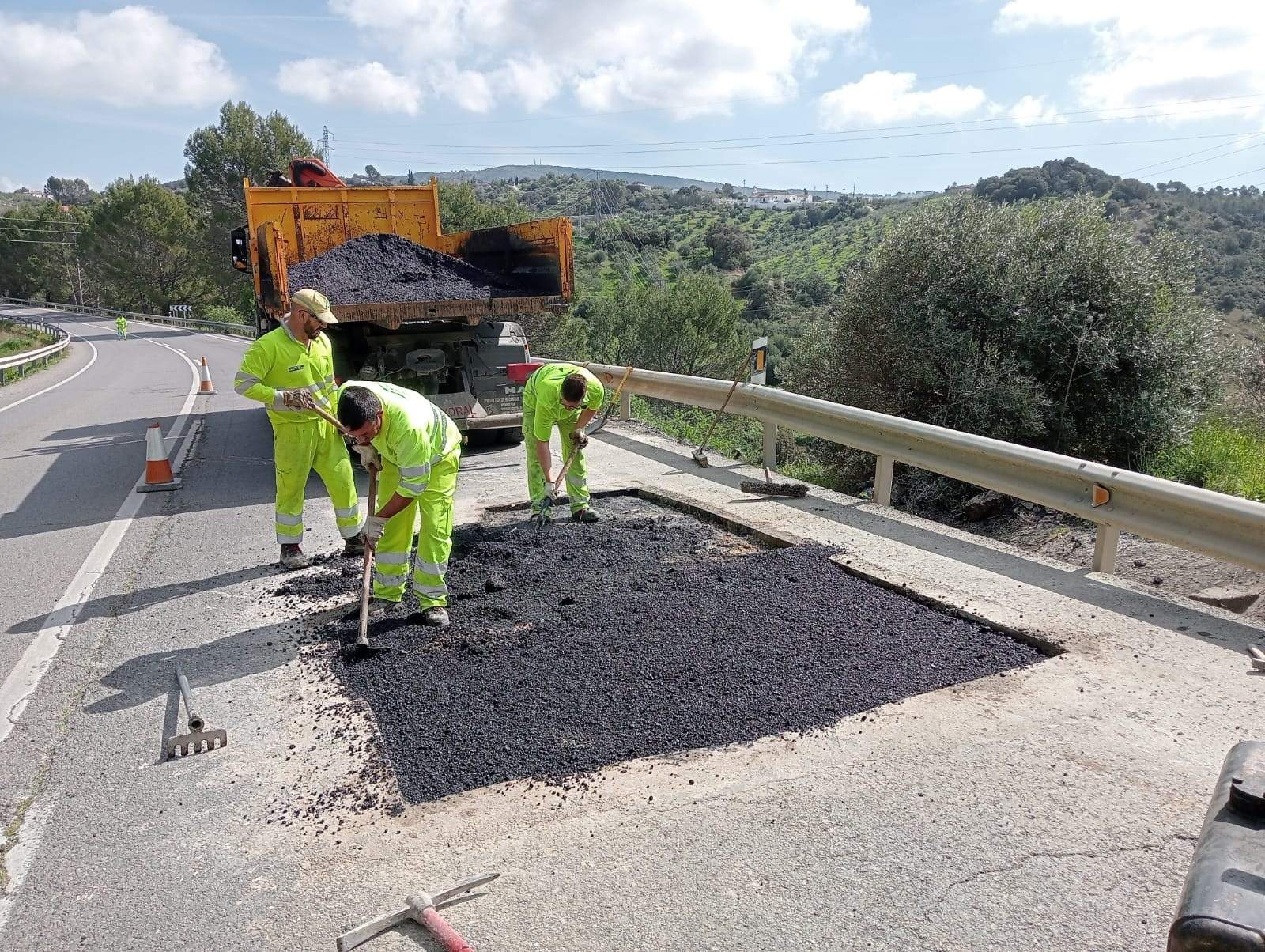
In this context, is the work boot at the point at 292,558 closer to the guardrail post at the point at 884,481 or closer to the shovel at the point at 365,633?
the shovel at the point at 365,633

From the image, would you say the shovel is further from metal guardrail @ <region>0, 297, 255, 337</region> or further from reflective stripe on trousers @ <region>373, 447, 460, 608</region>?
metal guardrail @ <region>0, 297, 255, 337</region>

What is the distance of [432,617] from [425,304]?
14.8ft

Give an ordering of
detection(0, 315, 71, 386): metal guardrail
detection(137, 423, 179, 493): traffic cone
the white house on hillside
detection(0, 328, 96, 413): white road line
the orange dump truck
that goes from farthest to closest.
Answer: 1. the white house on hillside
2. detection(0, 315, 71, 386): metal guardrail
3. detection(0, 328, 96, 413): white road line
4. the orange dump truck
5. detection(137, 423, 179, 493): traffic cone

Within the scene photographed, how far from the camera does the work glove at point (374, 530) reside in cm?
463

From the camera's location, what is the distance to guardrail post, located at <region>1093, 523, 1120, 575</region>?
5.06 m

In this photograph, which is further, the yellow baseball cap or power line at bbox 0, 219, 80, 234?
power line at bbox 0, 219, 80, 234

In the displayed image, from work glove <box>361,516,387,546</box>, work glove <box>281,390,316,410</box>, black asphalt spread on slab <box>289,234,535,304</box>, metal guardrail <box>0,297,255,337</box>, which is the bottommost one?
metal guardrail <box>0,297,255,337</box>

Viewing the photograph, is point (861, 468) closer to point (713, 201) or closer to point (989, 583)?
point (989, 583)

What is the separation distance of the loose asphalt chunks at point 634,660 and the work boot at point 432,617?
6 centimetres

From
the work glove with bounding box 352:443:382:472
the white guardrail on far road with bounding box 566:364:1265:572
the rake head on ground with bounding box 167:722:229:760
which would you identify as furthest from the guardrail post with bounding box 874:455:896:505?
the rake head on ground with bounding box 167:722:229:760

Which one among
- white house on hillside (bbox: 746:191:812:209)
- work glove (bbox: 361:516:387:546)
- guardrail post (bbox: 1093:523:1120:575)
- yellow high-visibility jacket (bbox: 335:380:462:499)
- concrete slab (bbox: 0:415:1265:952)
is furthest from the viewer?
white house on hillside (bbox: 746:191:812:209)

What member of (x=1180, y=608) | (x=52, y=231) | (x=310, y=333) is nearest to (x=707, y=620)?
(x=1180, y=608)

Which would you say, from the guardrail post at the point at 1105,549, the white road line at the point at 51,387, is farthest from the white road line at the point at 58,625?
the white road line at the point at 51,387

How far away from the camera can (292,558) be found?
19.2 ft
